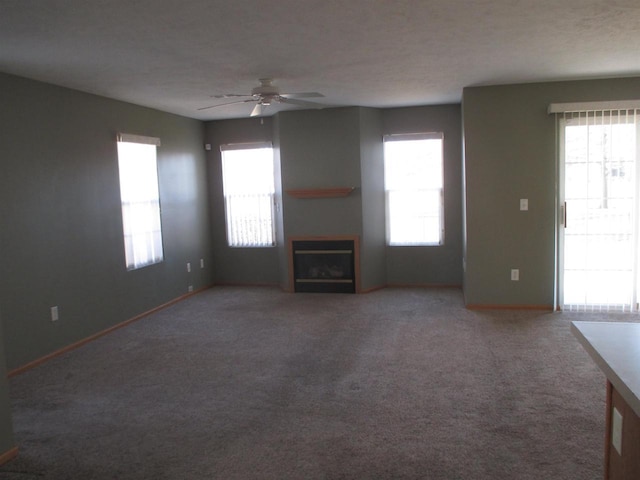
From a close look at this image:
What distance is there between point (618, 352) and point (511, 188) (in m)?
4.08

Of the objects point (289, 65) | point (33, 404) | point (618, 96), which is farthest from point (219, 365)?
point (618, 96)

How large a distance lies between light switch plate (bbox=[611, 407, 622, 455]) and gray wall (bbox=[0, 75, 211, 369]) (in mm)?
4154

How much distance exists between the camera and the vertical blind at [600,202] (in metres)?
5.14

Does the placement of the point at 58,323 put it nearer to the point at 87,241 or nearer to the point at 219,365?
the point at 87,241

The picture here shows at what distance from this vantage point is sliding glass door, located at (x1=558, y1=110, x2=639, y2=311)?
5148 mm

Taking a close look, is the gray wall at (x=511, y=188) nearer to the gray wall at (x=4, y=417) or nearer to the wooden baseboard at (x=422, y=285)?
the wooden baseboard at (x=422, y=285)

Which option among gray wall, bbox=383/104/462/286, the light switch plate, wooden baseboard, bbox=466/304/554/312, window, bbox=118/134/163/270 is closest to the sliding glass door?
wooden baseboard, bbox=466/304/554/312

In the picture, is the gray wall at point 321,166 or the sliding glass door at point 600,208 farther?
the gray wall at point 321,166

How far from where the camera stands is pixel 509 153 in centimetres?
547

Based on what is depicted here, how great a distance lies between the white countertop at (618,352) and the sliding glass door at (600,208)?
368cm

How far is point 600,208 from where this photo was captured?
523 cm

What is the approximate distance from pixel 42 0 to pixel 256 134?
471cm

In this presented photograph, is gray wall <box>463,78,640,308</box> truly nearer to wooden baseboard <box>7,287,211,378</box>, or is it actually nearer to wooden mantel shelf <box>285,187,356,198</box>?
wooden mantel shelf <box>285,187,356,198</box>

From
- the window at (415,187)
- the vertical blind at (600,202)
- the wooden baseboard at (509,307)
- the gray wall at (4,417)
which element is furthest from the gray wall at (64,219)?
the vertical blind at (600,202)
